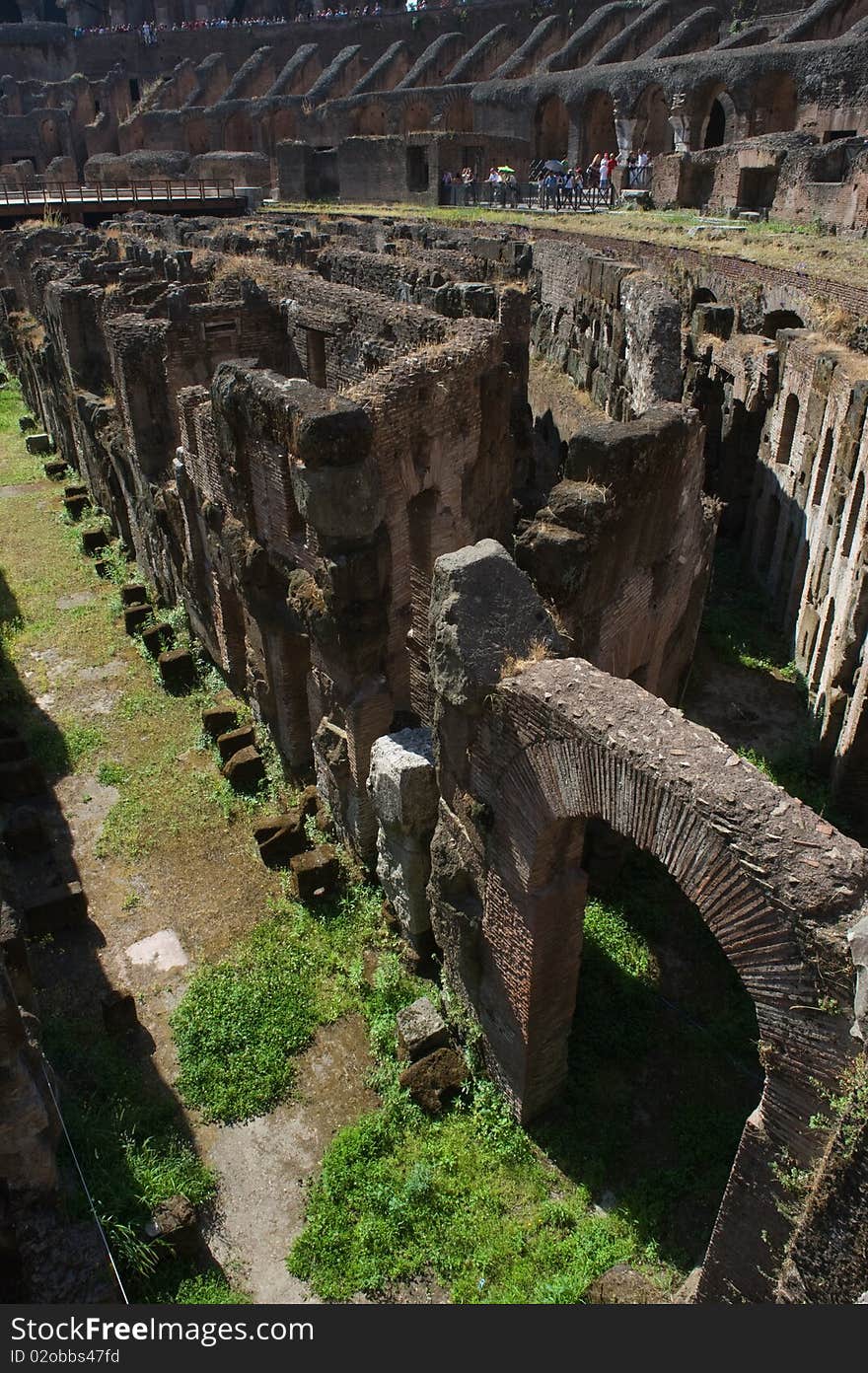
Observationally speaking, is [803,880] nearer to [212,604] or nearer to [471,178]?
[212,604]

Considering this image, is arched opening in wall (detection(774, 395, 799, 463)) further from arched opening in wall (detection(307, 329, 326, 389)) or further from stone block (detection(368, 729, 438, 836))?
stone block (detection(368, 729, 438, 836))

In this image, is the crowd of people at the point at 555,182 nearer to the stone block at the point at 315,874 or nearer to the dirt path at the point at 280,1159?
the stone block at the point at 315,874

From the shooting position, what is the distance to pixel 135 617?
1299 centimetres

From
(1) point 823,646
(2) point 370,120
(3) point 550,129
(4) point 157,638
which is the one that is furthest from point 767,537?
(2) point 370,120

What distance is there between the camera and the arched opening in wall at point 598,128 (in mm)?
33781

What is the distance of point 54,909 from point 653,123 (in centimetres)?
3401

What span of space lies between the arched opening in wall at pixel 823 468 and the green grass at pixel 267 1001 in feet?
24.5

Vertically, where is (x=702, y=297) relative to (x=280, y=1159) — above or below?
above

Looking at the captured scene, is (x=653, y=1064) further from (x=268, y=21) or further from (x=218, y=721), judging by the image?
(x=268, y=21)

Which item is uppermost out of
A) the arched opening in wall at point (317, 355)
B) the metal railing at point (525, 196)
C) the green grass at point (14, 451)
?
the metal railing at point (525, 196)

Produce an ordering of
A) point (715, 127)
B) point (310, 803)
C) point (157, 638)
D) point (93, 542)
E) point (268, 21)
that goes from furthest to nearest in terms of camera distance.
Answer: point (268, 21), point (715, 127), point (93, 542), point (157, 638), point (310, 803)

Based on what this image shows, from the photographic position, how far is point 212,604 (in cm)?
1130

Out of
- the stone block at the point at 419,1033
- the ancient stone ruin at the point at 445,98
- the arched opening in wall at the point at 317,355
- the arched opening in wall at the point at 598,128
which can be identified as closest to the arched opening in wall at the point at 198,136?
the ancient stone ruin at the point at 445,98

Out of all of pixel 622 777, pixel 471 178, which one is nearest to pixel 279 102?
pixel 471 178
